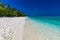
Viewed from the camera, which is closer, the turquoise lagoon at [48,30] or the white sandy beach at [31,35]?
the white sandy beach at [31,35]

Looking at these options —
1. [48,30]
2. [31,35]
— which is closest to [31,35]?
[31,35]

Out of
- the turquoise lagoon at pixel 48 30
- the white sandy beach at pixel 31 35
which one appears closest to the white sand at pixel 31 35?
the white sandy beach at pixel 31 35

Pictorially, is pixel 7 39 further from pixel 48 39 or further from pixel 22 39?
pixel 48 39

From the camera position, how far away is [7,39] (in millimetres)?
6848

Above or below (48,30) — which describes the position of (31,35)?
below

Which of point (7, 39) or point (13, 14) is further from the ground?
point (13, 14)

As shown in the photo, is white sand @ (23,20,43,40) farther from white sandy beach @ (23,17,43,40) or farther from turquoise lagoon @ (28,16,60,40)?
turquoise lagoon @ (28,16,60,40)

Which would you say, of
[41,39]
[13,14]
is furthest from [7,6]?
[41,39]

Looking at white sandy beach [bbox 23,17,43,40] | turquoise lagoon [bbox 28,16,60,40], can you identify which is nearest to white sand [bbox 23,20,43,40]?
white sandy beach [bbox 23,17,43,40]

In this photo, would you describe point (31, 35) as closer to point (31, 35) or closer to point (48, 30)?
point (31, 35)

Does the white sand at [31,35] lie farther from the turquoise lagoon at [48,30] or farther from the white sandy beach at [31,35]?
the turquoise lagoon at [48,30]

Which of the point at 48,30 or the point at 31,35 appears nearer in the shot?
the point at 31,35

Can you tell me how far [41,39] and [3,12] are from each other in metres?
42.2

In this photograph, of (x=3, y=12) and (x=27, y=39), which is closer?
(x=27, y=39)
